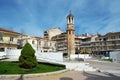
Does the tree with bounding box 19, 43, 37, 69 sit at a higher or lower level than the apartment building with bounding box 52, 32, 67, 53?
lower

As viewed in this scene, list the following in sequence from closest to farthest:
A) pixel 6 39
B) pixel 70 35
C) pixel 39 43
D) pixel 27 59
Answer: pixel 27 59, pixel 6 39, pixel 70 35, pixel 39 43

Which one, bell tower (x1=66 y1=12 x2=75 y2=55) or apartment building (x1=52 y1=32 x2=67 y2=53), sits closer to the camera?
bell tower (x1=66 y1=12 x2=75 y2=55)

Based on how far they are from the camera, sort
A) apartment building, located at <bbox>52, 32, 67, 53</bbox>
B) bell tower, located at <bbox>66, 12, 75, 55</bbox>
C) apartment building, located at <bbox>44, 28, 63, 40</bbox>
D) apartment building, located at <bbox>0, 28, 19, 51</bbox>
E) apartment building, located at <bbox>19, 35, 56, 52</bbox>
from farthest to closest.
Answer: apartment building, located at <bbox>44, 28, 63, 40</bbox>
apartment building, located at <bbox>52, 32, 67, 53</bbox>
apartment building, located at <bbox>19, 35, 56, 52</bbox>
bell tower, located at <bbox>66, 12, 75, 55</bbox>
apartment building, located at <bbox>0, 28, 19, 51</bbox>

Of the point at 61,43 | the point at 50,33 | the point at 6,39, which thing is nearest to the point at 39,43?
the point at 61,43

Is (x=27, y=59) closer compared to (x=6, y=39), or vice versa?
(x=27, y=59)

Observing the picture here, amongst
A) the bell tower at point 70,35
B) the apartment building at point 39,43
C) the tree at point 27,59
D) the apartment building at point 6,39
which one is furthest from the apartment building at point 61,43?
the tree at point 27,59

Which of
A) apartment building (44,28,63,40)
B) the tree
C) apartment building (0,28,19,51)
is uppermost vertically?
apartment building (44,28,63,40)

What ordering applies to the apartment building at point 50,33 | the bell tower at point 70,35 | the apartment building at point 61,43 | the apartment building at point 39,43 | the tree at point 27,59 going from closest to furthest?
the tree at point 27,59 < the bell tower at point 70,35 < the apartment building at point 39,43 < the apartment building at point 61,43 < the apartment building at point 50,33

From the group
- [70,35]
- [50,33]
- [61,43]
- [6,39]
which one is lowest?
[6,39]

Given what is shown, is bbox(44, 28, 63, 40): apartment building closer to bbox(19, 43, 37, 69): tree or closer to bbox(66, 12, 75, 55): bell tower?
bbox(66, 12, 75, 55): bell tower

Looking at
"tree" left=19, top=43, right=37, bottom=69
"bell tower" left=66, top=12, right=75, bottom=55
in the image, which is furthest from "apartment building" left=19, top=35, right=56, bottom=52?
"tree" left=19, top=43, right=37, bottom=69

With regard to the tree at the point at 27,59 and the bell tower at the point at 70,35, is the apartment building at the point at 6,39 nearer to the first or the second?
the bell tower at the point at 70,35

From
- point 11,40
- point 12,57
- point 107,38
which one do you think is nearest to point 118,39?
point 107,38

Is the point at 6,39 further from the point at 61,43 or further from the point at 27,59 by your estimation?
the point at 61,43
